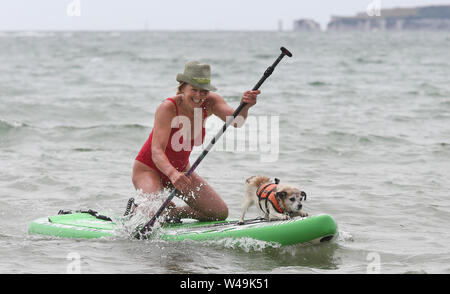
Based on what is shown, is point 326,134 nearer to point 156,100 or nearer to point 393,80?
point 156,100

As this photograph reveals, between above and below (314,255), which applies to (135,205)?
above

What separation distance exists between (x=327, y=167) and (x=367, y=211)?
272 cm

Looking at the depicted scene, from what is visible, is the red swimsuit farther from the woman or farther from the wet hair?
the wet hair

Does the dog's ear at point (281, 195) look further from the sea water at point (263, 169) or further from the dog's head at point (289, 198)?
the sea water at point (263, 169)

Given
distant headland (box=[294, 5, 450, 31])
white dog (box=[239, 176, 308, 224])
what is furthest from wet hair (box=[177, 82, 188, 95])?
distant headland (box=[294, 5, 450, 31])

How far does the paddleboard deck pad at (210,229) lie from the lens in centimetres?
571

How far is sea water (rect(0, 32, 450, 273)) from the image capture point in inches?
229

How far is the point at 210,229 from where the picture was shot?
6.27 metres

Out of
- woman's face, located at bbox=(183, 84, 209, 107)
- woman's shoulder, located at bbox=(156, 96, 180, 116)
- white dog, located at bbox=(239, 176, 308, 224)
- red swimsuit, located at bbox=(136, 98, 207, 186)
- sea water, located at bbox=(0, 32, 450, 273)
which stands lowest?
sea water, located at bbox=(0, 32, 450, 273)

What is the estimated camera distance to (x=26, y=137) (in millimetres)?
13242

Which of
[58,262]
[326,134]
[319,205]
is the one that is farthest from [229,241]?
[326,134]

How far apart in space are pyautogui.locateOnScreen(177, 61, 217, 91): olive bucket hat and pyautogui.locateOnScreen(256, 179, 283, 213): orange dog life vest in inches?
42.8

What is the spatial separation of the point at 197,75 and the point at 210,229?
65.5 inches
